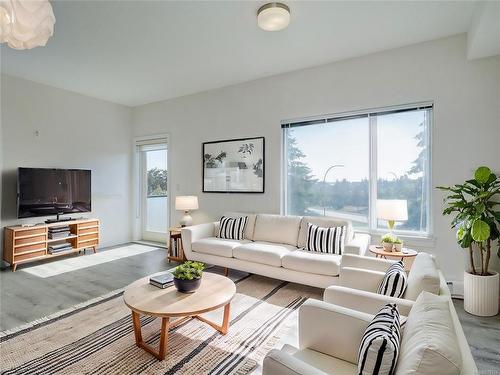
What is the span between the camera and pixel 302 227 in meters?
3.67

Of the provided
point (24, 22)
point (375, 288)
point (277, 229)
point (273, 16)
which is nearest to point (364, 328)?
point (375, 288)

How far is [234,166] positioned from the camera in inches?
181

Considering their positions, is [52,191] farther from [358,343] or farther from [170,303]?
[358,343]

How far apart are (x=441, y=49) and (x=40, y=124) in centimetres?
584

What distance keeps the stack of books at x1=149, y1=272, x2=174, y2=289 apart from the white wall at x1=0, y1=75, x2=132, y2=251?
3.36 meters

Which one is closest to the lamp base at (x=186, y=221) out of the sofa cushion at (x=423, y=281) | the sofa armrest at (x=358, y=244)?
the sofa armrest at (x=358, y=244)

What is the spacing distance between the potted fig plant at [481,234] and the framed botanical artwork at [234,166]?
2.55 meters

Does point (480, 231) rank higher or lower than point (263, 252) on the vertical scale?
higher

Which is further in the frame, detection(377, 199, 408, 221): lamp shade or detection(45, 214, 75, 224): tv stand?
detection(45, 214, 75, 224): tv stand

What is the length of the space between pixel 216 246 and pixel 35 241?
2.84 metres

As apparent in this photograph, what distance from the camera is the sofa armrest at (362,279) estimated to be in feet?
6.58

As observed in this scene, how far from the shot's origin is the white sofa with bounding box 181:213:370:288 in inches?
116

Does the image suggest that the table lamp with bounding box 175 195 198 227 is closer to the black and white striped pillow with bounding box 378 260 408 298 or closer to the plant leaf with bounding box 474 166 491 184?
the black and white striped pillow with bounding box 378 260 408 298

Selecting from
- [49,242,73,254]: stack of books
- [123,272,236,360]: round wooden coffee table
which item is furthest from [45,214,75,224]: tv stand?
[123,272,236,360]: round wooden coffee table
